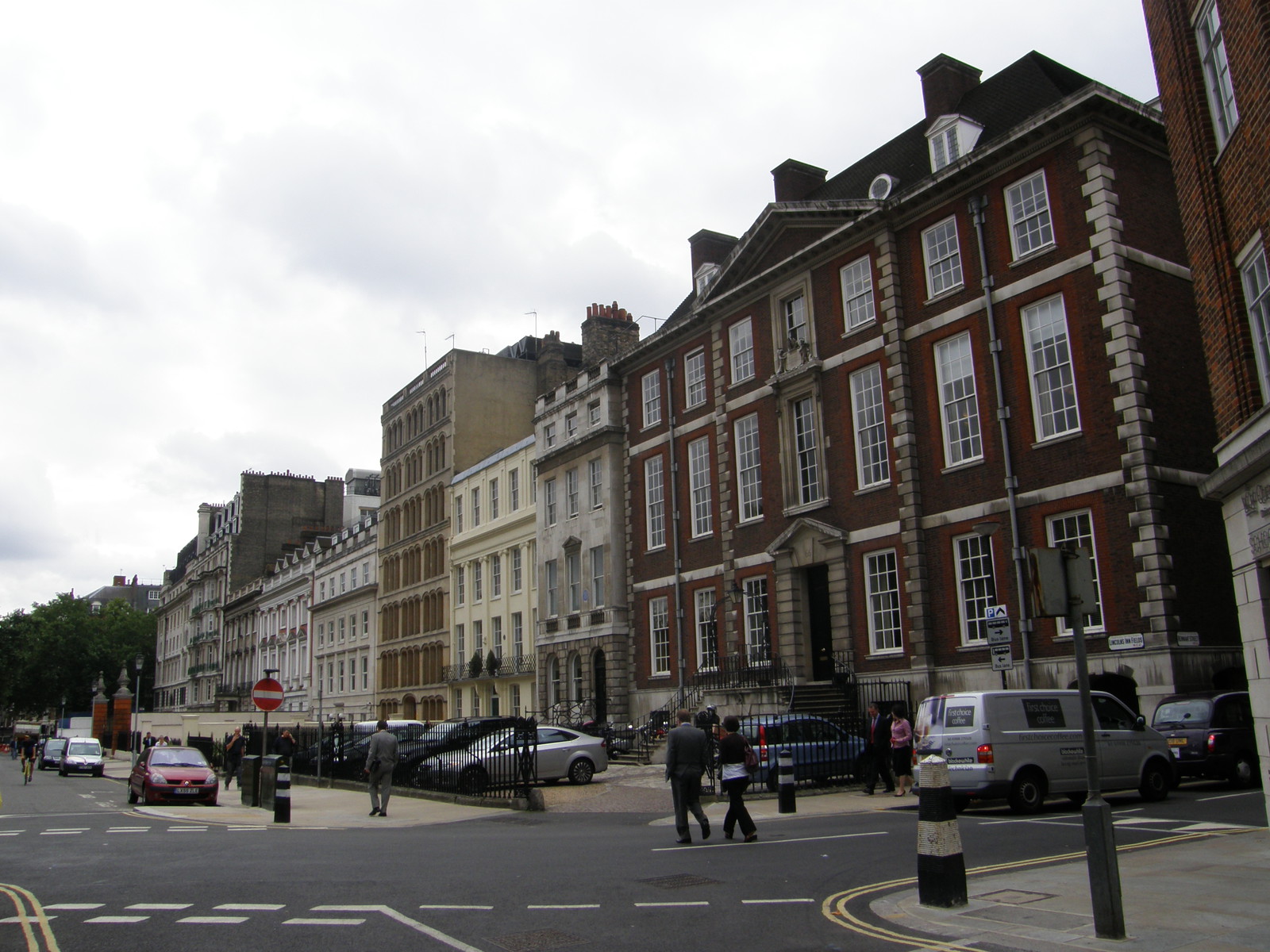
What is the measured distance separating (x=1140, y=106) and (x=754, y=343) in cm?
1276

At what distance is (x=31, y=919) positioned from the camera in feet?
28.8

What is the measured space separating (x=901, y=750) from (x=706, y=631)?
50.6 feet

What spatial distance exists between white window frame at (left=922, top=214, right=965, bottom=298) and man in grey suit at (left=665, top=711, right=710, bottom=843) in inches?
661

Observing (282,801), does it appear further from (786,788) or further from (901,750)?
(901,750)

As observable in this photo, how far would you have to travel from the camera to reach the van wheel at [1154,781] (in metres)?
16.4

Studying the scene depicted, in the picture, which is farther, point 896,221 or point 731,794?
point 896,221

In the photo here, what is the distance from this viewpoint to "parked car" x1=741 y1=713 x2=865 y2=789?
2042 cm

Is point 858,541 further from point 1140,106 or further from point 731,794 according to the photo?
point 731,794

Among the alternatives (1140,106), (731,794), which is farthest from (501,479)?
(731,794)

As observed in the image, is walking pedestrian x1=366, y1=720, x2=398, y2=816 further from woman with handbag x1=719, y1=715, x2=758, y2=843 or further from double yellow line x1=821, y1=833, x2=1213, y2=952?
double yellow line x1=821, y1=833, x2=1213, y2=952

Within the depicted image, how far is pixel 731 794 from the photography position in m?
13.6

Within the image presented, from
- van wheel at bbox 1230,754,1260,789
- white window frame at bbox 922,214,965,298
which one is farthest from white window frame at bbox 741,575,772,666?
van wheel at bbox 1230,754,1260,789

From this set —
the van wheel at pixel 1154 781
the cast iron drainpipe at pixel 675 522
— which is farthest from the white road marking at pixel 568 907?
the cast iron drainpipe at pixel 675 522

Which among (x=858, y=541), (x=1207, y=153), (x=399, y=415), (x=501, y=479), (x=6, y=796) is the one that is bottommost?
(x=6, y=796)
